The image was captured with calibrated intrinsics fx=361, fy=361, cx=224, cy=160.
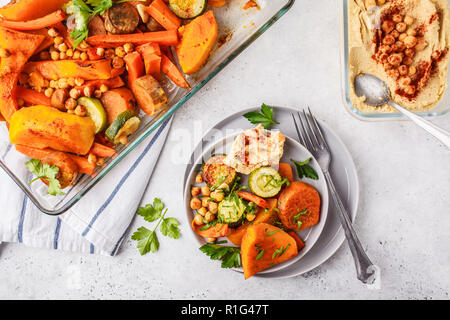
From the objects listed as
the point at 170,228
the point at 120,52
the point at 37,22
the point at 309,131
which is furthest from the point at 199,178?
the point at 37,22

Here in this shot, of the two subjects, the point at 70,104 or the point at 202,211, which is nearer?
the point at 70,104

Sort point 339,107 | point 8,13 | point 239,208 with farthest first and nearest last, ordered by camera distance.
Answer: point 339,107, point 239,208, point 8,13

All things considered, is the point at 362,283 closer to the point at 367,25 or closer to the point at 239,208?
the point at 239,208

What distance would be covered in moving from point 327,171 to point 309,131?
8.8 inches

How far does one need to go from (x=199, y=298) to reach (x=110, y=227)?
2.14 feet

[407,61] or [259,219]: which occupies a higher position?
[407,61]

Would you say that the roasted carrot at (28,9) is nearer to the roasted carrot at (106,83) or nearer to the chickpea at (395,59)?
the roasted carrot at (106,83)

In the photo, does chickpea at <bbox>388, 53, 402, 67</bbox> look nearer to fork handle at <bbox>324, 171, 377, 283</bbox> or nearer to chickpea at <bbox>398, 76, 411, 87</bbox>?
chickpea at <bbox>398, 76, 411, 87</bbox>

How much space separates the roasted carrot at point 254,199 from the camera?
1807 millimetres

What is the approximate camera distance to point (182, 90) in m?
1.78

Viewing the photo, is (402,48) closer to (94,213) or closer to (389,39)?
(389,39)

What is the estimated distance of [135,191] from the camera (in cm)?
198

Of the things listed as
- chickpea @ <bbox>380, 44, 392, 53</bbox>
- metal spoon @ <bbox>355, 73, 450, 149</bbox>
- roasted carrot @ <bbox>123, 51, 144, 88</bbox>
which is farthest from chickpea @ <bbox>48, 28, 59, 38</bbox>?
chickpea @ <bbox>380, 44, 392, 53</bbox>

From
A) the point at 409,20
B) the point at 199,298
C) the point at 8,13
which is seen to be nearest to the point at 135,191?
the point at 199,298
